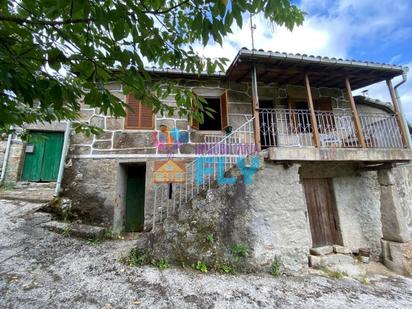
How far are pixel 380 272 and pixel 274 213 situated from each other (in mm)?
2906

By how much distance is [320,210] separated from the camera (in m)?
5.36

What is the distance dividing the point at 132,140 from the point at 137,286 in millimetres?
3834

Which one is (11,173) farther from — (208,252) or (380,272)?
(380,272)

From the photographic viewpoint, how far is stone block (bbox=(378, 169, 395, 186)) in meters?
4.95

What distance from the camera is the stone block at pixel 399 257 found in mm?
4512

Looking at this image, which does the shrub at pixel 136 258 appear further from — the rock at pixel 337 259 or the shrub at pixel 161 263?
the rock at pixel 337 259

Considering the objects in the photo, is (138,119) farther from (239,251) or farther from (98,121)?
(239,251)

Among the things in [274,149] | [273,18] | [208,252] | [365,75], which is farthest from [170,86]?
[365,75]

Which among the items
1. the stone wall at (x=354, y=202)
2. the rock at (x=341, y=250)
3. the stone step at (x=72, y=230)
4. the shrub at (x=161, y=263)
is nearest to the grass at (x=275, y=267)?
the rock at (x=341, y=250)

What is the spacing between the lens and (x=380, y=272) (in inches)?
180

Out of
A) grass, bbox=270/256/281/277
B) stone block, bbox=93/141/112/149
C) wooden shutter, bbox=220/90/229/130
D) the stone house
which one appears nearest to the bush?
the stone house

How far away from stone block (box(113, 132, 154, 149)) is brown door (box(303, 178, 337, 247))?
4.45 metres

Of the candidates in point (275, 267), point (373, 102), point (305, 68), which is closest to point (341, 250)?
point (275, 267)

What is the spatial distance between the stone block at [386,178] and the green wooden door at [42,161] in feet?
30.8
